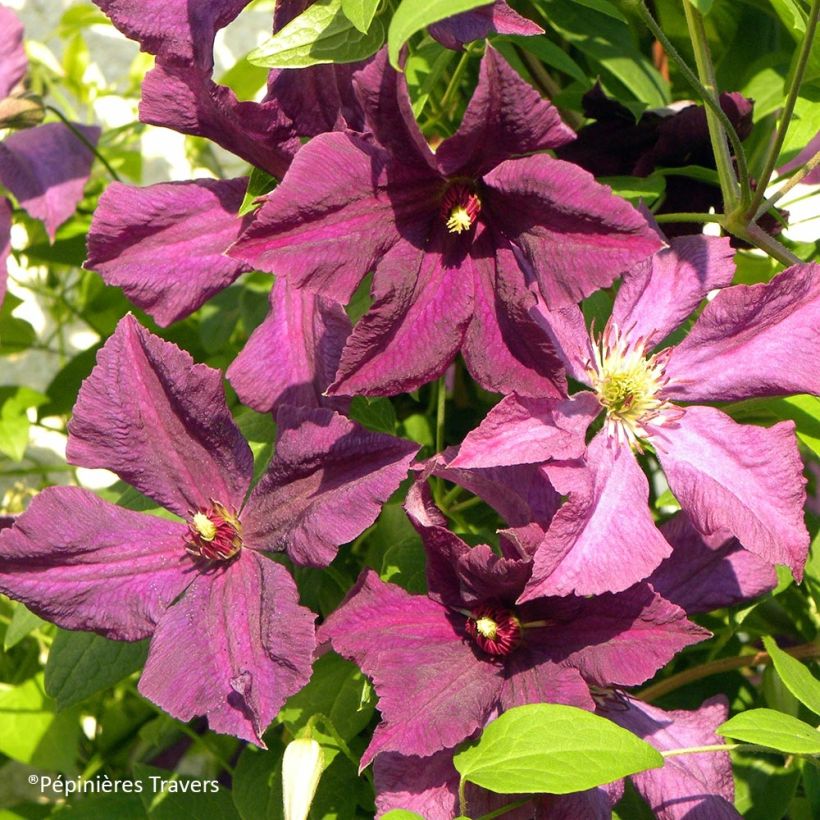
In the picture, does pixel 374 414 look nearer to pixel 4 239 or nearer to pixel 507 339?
pixel 507 339

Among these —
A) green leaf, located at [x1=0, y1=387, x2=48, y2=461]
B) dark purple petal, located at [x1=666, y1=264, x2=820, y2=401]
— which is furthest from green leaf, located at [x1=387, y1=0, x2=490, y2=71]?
green leaf, located at [x1=0, y1=387, x2=48, y2=461]

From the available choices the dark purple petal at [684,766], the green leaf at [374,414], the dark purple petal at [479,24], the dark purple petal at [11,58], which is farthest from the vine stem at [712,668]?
the dark purple petal at [11,58]

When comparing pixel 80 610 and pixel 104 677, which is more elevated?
pixel 80 610

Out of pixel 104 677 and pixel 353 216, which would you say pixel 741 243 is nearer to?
pixel 353 216

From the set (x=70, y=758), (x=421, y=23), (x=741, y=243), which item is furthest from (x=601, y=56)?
(x=70, y=758)

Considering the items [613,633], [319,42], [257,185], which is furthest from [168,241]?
[613,633]

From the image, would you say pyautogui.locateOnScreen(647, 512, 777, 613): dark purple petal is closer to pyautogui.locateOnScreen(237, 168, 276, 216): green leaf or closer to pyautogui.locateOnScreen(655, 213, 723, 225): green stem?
pyautogui.locateOnScreen(655, 213, 723, 225): green stem
